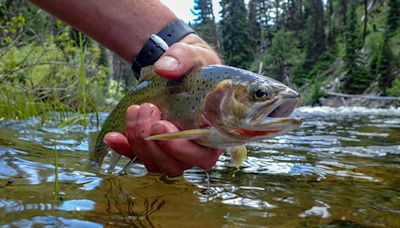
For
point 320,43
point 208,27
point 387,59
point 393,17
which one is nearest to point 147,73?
point 208,27

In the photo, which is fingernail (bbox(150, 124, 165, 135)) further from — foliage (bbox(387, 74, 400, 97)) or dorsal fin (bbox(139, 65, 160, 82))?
foliage (bbox(387, 74, 400, 97))

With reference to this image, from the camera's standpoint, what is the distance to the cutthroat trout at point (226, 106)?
5.12 feet

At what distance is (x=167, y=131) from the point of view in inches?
68.0

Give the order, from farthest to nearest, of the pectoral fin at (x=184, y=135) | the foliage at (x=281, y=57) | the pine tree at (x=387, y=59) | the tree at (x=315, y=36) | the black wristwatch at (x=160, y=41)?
the foliage at (x=281, y=57)
the tree at (x=315, y=36)
the pine tree at (x=387, y=59)
the black wristwatch at (x=160, y=41)
the pectoral fin at (x=184, y=135)

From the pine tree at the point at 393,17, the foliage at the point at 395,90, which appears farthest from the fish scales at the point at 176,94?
the pine tree at the point at 393,17

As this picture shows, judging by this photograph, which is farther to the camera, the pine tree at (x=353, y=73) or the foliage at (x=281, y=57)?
the foliage at (x=281, y=57)

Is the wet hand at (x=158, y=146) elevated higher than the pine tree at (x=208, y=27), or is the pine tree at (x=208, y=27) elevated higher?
the pine tree at (x=208, y=27)

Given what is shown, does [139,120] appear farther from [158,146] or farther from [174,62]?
[174,62]

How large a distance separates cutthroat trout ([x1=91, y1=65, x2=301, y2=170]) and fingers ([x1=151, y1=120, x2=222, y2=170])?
50mm

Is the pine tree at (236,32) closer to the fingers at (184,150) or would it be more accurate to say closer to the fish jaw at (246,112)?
the fingers at (184,150)

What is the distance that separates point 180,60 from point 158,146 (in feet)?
1.25

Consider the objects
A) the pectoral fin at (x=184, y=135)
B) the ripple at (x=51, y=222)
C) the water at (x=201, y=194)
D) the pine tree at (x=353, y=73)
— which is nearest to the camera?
the ripple at (x=51, y=222)

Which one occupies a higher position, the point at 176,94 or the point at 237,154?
the point at 176,94

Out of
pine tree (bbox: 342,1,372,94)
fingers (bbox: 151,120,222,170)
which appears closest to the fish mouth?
fingers (bbox: 151,120,222,170)
